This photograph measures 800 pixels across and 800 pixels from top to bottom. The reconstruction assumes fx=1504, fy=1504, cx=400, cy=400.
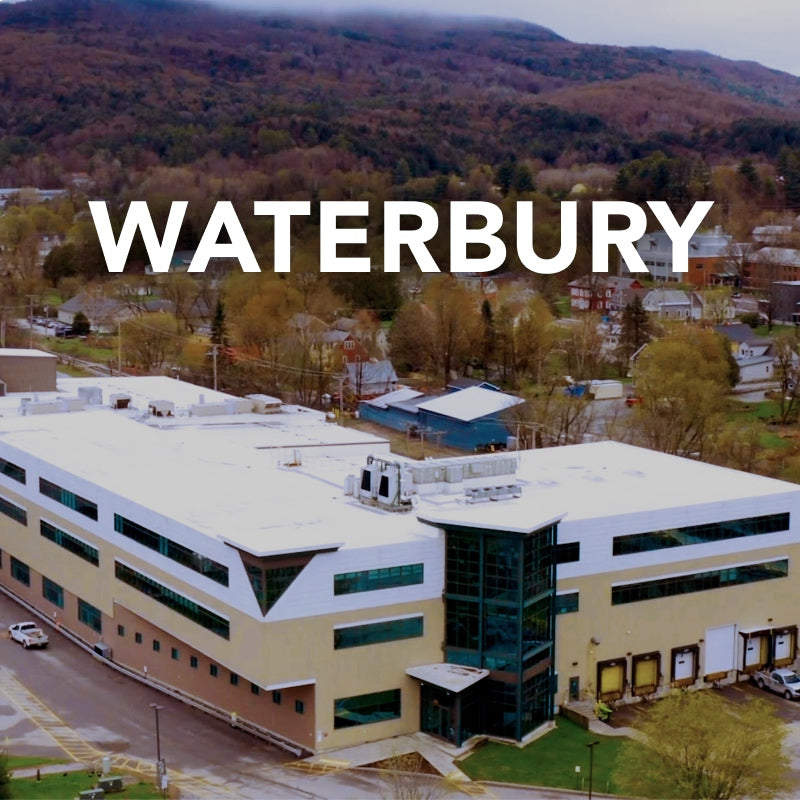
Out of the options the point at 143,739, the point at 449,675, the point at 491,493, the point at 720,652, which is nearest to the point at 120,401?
the point at 491,493

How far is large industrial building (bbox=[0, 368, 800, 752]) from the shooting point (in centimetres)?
1891

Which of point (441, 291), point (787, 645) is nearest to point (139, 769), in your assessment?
point (787, 645)

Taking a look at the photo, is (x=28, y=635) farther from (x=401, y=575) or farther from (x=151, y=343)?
(x=151, y=343)

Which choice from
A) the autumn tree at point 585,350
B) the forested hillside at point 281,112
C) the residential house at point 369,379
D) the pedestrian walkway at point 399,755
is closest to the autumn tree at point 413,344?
the residential house at point 369,379

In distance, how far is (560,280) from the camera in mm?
67188

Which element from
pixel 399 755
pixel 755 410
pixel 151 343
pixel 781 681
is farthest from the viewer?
pixel 151 343

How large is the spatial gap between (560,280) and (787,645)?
45.9 metres

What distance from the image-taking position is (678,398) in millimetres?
38031

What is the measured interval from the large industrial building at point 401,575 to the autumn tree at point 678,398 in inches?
448

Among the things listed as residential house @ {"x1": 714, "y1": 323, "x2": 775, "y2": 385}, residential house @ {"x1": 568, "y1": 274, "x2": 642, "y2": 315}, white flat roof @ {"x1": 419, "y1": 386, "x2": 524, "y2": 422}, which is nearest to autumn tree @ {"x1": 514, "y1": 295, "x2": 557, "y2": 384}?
residential house @ {"x1": 714, "y1": 323, "x2": 775, "y2": 385}

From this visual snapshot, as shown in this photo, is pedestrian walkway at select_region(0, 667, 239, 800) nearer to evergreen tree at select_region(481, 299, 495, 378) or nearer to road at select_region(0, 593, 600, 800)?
road at select_region(0, 593, 600, 800)

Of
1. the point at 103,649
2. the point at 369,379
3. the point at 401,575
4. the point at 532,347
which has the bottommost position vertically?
the point at 103,649

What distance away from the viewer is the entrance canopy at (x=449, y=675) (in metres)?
18.8

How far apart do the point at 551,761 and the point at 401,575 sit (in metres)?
2.99
